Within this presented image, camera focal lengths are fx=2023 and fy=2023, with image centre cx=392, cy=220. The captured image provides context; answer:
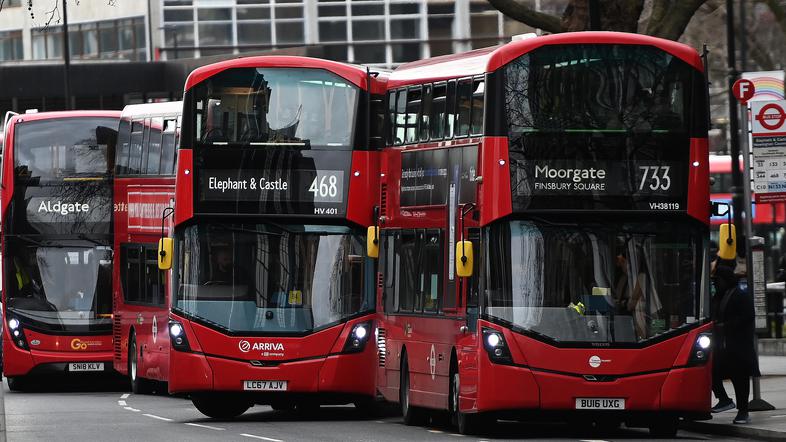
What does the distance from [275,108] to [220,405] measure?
3575 millimetres

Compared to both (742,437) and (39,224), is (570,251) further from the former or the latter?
(39,224)

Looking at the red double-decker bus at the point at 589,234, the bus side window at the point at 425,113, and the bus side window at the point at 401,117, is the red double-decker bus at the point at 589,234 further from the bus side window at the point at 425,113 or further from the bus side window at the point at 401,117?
the bus side window at the point at 401,117

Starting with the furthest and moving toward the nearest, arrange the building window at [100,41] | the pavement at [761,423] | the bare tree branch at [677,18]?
the building window at [100,41], the bare tree branch at [677,18], the pavement at [761,423]

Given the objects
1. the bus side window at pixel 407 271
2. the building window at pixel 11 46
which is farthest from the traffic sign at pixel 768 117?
the building window at pixel 11 46

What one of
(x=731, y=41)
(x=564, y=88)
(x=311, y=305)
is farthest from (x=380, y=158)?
(x=731, y=41)

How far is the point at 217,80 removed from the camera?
2278 centimetres

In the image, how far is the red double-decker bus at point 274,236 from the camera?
72.8 feet

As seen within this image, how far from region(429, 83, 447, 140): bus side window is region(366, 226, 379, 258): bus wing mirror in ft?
5.80

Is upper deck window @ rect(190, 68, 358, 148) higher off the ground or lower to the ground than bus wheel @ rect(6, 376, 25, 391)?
higher

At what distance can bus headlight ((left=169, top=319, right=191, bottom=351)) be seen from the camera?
2217 cm

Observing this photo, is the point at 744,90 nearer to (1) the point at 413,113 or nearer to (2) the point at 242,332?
(1) the point at 413,113

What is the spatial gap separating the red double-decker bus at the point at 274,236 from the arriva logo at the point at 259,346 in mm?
11

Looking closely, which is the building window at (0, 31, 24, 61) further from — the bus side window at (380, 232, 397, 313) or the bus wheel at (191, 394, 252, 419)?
the bus side window at (380, 232, 397, 313)

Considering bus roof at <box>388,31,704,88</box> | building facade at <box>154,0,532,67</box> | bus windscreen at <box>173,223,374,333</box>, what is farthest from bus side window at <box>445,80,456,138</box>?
building facade at <box>154,0,532,67</box>
